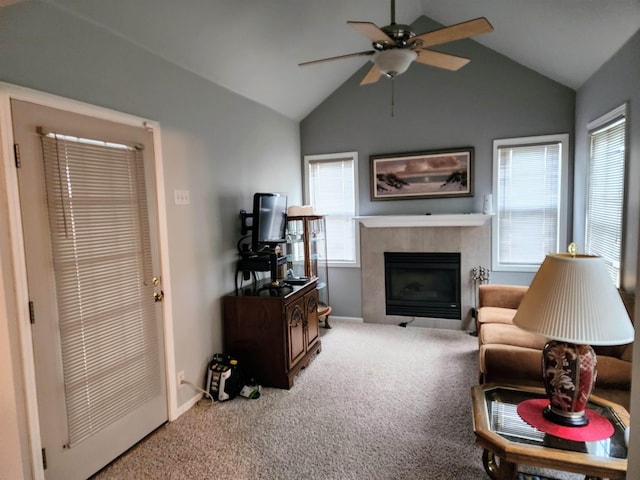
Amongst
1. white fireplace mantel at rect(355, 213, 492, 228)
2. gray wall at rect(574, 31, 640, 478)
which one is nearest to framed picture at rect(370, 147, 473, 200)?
white fireplace mantel at rect(355, 213, 492, 228)

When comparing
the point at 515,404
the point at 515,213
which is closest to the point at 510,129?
the point at 515,213

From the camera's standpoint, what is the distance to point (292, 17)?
3.31 m

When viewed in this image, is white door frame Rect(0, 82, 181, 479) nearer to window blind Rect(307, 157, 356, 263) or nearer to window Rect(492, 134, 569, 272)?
window blind Rect(307, 157, 356, 263)

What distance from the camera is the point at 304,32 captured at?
358 centimetres

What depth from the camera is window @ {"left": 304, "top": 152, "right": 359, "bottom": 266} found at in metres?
5.20

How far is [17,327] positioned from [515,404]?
2.54 meters

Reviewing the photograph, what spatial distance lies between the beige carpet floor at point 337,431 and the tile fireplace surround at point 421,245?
1.10 meters

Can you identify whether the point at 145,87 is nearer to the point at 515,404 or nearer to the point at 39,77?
the point at 39,77

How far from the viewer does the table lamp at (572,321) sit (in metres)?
1.53

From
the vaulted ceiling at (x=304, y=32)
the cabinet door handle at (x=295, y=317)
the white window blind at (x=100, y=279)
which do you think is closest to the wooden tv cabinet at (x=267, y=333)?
the cabinet door handle at (x=295, y=317)

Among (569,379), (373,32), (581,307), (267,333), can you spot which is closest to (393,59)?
(373,32)

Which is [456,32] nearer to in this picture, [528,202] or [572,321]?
[572,321]

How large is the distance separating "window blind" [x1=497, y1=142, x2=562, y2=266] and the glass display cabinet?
2160 millimetres

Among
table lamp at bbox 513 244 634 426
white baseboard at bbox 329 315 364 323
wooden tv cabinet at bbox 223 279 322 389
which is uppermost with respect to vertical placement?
table lamp at bbox 513 244 634 426
